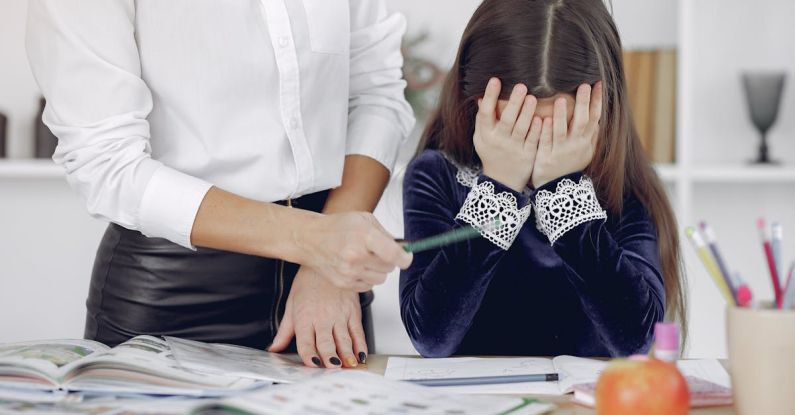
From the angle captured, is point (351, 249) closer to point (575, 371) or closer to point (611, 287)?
point (575, 371)

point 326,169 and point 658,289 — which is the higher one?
point 326,169

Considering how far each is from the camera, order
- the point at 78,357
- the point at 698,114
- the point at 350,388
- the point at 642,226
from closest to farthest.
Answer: the point at 350,388, the point at 78,357, the point at 642,226, the point at 698,114

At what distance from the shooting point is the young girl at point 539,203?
4.20 feet

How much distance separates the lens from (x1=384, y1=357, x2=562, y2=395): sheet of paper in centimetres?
97

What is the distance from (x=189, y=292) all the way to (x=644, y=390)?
713 mm

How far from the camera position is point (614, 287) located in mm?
1268

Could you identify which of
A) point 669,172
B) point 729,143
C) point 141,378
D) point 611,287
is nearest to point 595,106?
point 611,287

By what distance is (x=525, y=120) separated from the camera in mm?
1263

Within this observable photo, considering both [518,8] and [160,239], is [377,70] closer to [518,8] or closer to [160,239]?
[518,8]

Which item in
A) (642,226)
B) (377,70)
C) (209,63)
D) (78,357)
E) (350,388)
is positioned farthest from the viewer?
(377,70)

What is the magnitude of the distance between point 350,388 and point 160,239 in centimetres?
49

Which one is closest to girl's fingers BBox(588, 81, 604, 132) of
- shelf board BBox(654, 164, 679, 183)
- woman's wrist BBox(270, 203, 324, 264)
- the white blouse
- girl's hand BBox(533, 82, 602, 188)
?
girl's hand BBox(533, 82, 602, 188)

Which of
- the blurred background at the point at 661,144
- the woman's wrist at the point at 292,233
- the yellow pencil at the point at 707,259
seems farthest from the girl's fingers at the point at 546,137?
the blurred background at the point at 661,144

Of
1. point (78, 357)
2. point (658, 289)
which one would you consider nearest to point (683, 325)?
point (658, 289)
